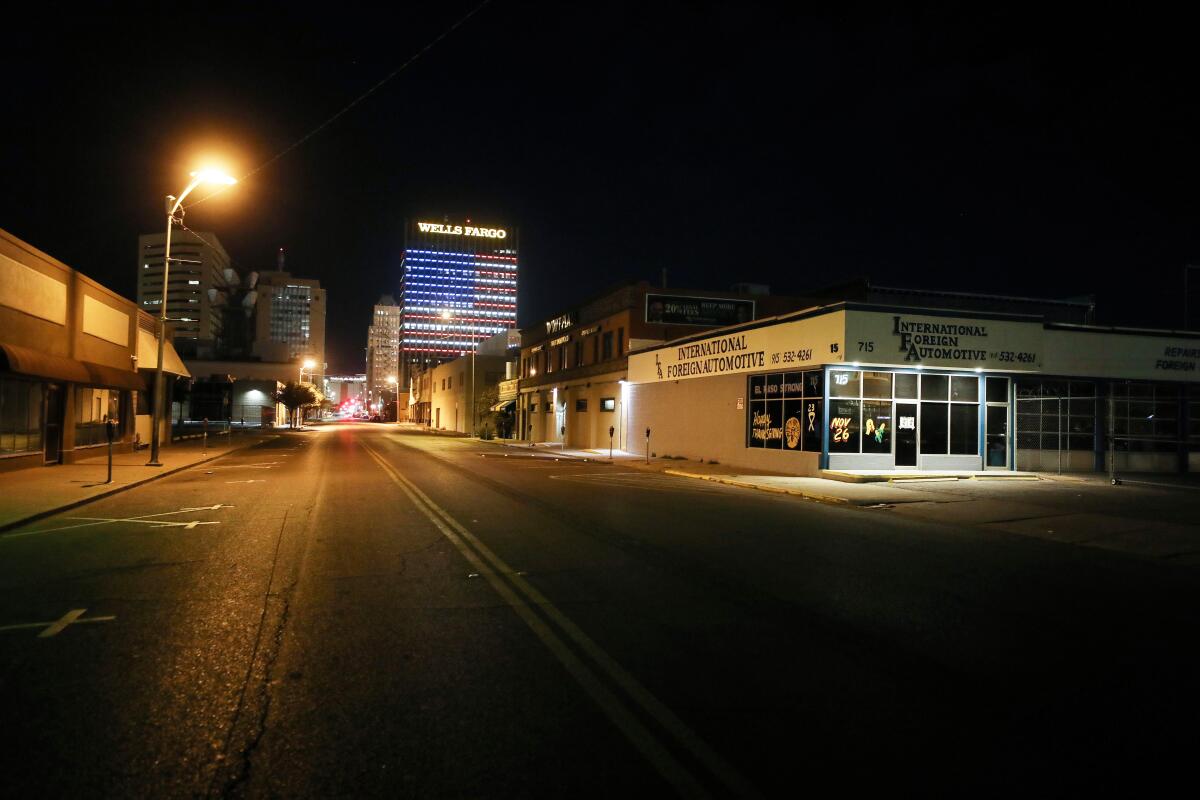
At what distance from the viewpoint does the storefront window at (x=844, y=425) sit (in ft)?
76.4

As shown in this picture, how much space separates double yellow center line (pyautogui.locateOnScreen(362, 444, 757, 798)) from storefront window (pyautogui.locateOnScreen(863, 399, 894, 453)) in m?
17.4

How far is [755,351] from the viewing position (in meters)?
26.6

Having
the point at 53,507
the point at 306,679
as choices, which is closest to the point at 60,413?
the point at 53,507

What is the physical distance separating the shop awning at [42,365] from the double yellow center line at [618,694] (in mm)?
17548

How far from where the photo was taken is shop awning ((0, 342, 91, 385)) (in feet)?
64.5

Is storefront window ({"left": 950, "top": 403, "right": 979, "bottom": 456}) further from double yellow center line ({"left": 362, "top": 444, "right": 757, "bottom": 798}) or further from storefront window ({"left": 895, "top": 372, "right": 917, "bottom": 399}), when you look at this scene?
double yellow center line ({"left": 362, "top": 444, "right": 757, "bottom": 798})

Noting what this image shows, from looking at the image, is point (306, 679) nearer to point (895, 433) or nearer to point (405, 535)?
point (405, 535)

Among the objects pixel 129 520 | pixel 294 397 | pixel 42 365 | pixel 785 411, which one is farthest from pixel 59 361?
pixel 294 397

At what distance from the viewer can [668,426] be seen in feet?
112

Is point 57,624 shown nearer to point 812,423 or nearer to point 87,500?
point 87,500

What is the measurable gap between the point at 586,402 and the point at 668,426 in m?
12.5

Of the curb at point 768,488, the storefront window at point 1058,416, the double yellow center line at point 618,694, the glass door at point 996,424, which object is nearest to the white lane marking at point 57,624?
the double yellow center line at point 618,694

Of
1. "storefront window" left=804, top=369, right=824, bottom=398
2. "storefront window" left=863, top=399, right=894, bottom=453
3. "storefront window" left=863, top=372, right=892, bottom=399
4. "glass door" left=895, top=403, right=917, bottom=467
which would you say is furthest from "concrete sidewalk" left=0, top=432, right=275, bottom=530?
"glass door" left=895, top=403, right=917, bottom=467

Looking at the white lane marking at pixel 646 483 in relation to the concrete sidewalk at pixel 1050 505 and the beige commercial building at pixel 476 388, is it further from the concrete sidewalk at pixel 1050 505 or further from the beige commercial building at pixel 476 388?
the beige commercial building at pixel 476 388
